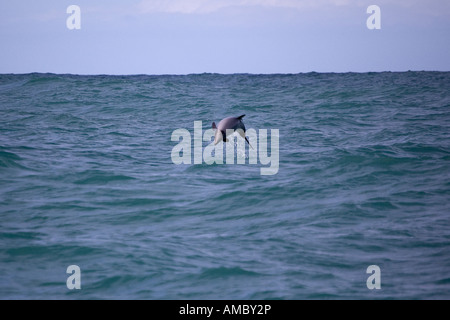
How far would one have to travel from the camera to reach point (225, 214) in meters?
9.74

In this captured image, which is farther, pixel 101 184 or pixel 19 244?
pixel 101 184

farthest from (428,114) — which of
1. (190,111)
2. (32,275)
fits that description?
(32,275)

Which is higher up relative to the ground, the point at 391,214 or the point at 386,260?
the point at 391,214

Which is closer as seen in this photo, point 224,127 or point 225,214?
point 225,214

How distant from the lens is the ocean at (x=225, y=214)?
6.94 m

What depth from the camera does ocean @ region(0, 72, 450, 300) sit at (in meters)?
6.94

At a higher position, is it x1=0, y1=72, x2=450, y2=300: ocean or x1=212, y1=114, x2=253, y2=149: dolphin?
A: x1=212, y1=114, x2=253, y2=149: dolphin

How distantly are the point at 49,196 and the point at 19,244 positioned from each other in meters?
2.54

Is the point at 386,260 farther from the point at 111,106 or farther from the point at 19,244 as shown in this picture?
the point at 111,106

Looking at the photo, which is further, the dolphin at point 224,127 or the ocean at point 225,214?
the dolphin at point 224,127

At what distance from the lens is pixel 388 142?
15461mm

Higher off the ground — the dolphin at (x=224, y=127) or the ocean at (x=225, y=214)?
the dolphin at (x=224, y=127)

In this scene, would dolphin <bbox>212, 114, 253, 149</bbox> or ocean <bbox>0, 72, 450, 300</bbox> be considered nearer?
ocean <bbox>0, 72, 450, 300</bbox>

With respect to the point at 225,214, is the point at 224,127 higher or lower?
higher
